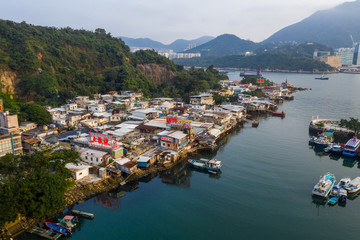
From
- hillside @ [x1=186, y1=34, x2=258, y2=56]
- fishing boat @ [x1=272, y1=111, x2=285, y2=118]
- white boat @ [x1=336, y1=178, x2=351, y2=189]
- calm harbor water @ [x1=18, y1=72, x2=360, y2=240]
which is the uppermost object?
hillside @ [x1=186, y1=34, x2=258, y2=56]

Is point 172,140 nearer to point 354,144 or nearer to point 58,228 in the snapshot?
point 58,228

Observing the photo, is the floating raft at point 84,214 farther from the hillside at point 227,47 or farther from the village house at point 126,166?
the hillside at point 227,47

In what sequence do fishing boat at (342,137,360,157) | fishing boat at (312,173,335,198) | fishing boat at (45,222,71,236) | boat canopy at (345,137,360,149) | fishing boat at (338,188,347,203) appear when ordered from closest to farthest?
fishing boat at (45,222,71,236) < fishing boat at (338,188,347,203) < fishing boat at (312,173,335,198) < fishing boat at (342,137,360,157) < boat canopy at (345,137,360,149)

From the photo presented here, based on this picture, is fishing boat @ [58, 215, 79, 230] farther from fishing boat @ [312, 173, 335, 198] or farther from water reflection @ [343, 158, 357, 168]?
water reflection @ [343, 158, 357, 168]

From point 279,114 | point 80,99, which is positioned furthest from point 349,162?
point 80,99

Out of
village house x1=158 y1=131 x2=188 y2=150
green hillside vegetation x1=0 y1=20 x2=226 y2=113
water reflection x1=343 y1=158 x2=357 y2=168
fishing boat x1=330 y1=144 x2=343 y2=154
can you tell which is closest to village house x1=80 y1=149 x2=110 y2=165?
village house x1=158 y1=131 x2=188 y2=150

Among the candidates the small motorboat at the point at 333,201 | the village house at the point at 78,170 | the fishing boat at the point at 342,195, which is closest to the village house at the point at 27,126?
the village house at the point at 78,170
